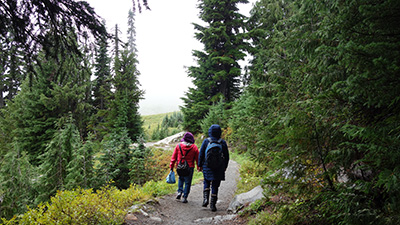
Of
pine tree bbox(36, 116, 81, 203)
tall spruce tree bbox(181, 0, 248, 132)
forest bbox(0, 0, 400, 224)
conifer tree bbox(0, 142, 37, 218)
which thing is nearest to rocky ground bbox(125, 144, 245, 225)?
forest bbox(0, 0, 400, 224)

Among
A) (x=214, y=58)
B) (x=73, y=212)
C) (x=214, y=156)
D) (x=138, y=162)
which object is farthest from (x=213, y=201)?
(x=214, y=58)

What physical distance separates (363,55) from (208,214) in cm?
491

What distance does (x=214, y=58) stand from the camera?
22.9 meters

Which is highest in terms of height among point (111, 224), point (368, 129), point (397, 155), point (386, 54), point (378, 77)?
point (386, 54)

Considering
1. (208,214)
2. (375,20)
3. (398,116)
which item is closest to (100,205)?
(208,214)

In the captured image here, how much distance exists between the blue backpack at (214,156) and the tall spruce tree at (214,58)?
56.8 ft

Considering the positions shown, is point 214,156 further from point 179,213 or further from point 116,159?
point 116,159

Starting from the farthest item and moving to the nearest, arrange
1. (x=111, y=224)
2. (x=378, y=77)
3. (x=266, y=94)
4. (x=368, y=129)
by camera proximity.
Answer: (x=266, y=94) < (x=111, y=224) < (x=368, y=129) < (x=378, y=77)

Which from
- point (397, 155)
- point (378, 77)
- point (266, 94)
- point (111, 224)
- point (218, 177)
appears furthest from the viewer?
point (266, 94)

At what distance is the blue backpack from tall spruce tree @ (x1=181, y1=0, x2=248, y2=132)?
17.3 m

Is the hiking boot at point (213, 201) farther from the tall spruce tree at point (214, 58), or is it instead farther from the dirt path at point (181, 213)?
the tall spruce tree at point (214, 58)

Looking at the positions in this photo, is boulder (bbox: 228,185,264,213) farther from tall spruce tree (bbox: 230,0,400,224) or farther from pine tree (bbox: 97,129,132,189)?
pine tree (bbox: 97,129,132,189)

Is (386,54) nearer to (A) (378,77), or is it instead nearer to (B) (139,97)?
(A) (378,77)

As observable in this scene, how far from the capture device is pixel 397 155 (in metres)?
1.80
